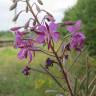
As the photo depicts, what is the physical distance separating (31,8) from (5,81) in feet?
27.4

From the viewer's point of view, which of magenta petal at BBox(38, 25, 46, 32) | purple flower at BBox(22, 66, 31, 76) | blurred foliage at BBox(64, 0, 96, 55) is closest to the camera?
magenta petal at BBox(38, 25, 46, 32)

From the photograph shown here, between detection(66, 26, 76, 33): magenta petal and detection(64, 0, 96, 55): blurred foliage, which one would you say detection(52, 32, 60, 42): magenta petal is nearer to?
detection(66, 26, 76, 33): magenta petal

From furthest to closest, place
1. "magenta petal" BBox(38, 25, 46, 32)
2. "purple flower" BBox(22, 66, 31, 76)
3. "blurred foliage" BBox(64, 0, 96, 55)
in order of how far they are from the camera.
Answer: "blurred foliage" BBox(64, 0, 96, 55) → "purple flower" BBox(22, 66, 31, 76) → "magenta petal" BBox(38, 25, 46, 32)

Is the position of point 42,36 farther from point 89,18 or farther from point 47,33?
point 89,18

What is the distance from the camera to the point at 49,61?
187 centimetres

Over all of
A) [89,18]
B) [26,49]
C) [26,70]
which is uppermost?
[26,49]

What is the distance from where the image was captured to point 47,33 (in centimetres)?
177

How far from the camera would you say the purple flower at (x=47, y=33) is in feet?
5.75

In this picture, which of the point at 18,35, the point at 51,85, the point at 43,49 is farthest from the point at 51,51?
the point at 51,85

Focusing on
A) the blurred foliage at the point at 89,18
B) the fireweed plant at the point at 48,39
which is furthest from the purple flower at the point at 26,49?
the blurred foliage at the point at 89,18

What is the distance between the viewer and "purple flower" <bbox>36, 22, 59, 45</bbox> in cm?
175

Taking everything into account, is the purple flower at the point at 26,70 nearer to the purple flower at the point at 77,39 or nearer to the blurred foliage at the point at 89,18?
the purple flower at the point at 77,39

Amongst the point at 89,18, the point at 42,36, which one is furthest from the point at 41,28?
the point at 89,18

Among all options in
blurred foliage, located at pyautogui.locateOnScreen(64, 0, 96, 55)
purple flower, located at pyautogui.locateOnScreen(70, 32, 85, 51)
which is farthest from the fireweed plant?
blurred foliage, located at pyautogui.locateOnScreen(64, 0, 96, 55)
